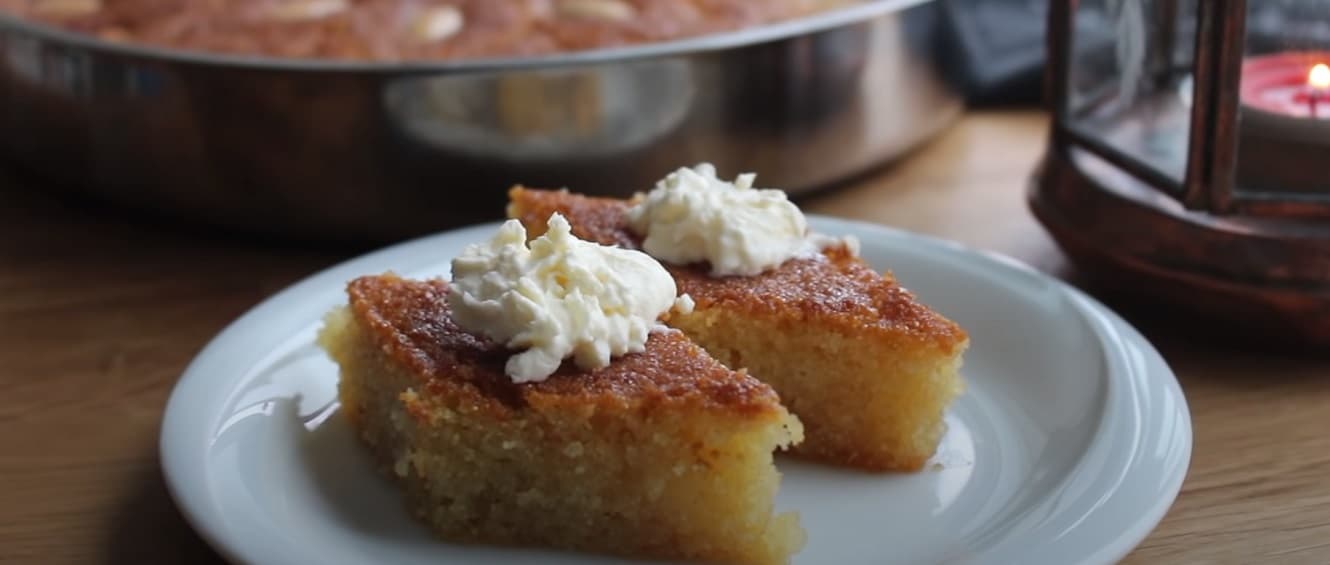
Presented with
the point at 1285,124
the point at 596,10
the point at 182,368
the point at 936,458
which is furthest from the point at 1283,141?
the point at 182,368

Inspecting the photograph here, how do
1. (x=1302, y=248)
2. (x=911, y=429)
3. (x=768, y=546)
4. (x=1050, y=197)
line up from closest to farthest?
(x=768, y=546) < (x=911, y=429) < (x=1302, y=248) < (x=1050, y=197)

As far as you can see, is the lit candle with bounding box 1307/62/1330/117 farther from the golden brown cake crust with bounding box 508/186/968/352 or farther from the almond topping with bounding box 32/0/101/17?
the almond topping with bounding box 32/0/101/17

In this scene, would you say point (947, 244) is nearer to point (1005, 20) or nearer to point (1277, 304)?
point (1277, 304)

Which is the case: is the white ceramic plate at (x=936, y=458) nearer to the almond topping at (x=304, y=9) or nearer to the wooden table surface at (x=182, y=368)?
the wooden table surface at (x=182, y=368)

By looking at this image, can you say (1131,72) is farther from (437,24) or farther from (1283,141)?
(437,24)

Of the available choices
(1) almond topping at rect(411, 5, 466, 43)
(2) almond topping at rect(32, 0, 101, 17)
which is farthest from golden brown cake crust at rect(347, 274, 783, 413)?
(2) almond topping at rect(32, 0, 101, 17)

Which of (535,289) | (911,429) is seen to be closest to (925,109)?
(911,429)

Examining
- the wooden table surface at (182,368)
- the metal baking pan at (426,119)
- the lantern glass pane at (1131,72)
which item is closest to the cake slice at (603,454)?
the wooden table surface at (182,368)
